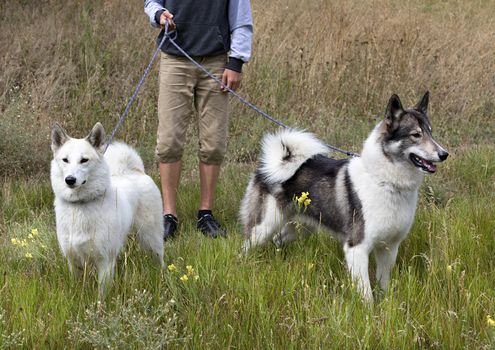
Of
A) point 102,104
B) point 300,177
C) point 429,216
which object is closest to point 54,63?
point 102,104

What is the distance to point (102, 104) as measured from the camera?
6.96 metres

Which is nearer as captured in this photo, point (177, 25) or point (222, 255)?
point (222, 255)

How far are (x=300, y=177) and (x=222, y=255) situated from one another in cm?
89

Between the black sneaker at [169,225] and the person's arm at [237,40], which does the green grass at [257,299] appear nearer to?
the black sneaker at [169,225]

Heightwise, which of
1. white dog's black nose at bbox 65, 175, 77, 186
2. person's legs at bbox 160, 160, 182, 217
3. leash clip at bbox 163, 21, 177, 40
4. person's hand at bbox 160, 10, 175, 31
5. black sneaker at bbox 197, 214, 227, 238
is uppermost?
person's hand at bbox 160, 10, 175, 31

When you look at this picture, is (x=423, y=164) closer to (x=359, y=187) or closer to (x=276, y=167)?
(x=359, y=187)

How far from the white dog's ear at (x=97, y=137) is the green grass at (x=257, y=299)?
66 cm

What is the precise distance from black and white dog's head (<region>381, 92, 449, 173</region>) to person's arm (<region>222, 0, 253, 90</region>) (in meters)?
1.43

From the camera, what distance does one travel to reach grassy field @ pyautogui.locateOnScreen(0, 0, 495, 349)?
2.73m

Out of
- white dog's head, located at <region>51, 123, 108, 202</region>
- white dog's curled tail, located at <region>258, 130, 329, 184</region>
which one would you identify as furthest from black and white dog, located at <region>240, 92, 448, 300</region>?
white dog's head, located at <region>51, 123, 108, 202</region>

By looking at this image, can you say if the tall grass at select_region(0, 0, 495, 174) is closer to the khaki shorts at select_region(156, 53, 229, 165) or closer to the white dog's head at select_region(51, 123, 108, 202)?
the khaki shorts at select_region(156, 53, 229, 165)

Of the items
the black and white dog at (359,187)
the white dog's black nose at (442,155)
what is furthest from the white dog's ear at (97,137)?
the white dog's black nose at (442,155)

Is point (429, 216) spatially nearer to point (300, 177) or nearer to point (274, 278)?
point (300, 177)

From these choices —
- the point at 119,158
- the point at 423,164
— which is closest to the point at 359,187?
the point at 423,164
